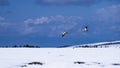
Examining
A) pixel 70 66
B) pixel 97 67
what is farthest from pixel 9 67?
pixel 97 67

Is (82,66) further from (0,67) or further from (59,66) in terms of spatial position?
(0,67)

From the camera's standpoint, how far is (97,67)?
40781mm

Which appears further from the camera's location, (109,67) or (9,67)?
(109,67)

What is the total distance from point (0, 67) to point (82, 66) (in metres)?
9.10

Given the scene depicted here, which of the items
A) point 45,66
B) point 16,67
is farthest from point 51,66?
point 16,67

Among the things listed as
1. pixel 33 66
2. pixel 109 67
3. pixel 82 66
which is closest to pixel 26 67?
pixel 33 66

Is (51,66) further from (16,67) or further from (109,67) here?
(109,67)

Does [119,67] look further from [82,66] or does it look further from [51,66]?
[51,66]

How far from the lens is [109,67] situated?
4156cm

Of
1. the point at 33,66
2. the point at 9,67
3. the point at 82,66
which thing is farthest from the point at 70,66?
the point at 9,67

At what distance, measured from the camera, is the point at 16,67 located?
128 ft

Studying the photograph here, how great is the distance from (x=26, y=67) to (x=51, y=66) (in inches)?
103

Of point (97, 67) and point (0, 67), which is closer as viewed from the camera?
point (0, 67)

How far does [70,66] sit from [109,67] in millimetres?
4365
